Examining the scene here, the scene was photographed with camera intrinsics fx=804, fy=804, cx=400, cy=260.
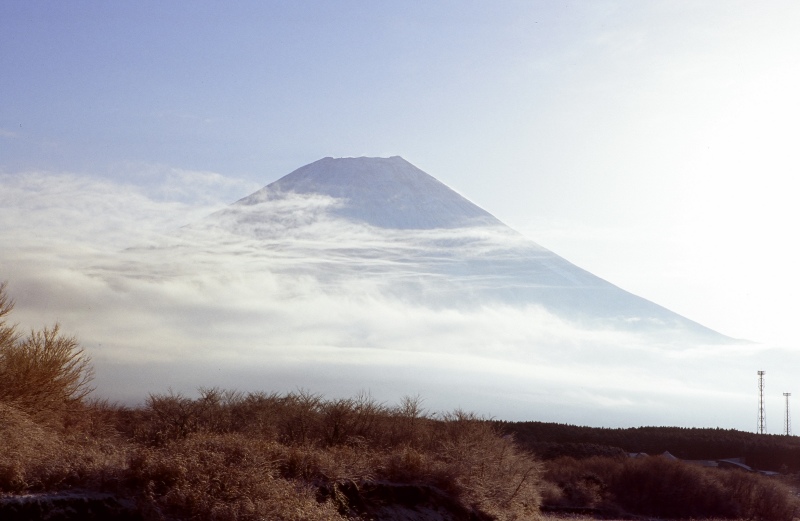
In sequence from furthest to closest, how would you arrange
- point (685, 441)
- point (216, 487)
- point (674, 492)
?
point (685, 441) < point (674, 492) < point (216, 487)

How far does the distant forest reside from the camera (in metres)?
60.8

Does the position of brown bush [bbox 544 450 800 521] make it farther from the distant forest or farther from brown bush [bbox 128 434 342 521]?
the distant forest

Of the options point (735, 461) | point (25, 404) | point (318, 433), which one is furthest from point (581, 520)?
point (735, 461)

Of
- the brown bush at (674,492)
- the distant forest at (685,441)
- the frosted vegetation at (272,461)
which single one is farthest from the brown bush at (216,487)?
the distant forest at (685,441)

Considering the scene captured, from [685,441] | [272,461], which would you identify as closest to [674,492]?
[272,461]

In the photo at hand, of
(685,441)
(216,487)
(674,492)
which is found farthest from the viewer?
(685,441)

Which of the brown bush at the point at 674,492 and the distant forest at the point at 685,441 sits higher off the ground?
the distant forest at the point at 685,441

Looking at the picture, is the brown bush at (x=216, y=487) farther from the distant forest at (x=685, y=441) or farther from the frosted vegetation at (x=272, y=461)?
the distant forest at (x=685, y=441)

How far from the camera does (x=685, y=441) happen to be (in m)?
64.4

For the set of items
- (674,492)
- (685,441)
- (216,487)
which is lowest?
(674,492)

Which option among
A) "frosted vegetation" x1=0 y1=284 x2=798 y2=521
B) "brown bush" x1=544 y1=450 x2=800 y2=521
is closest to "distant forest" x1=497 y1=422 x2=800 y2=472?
"brown bush" x1=544 y1=450 x2=800 y2=521

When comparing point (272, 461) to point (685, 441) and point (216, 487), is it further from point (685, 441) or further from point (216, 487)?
point (685, 441)

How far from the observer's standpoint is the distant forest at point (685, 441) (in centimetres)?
6078

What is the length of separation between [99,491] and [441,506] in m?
8.10
